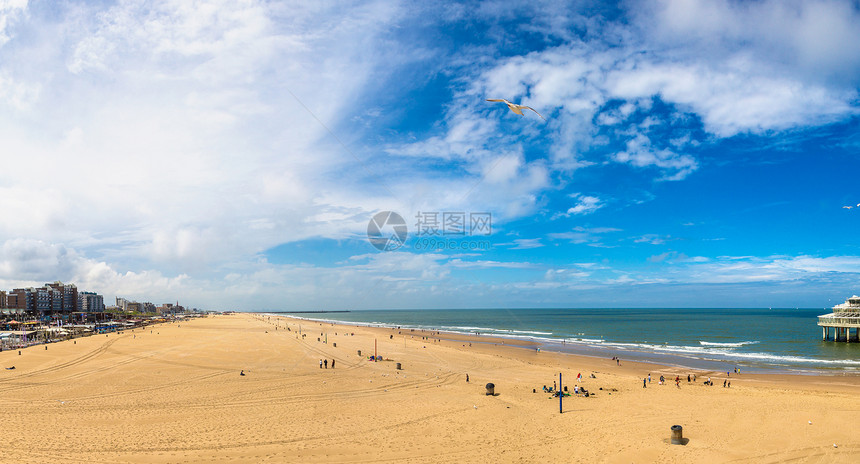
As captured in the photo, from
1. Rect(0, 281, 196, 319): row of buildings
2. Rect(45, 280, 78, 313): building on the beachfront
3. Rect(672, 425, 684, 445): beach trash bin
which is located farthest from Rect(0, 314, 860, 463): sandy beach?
Rect(45, 280, 78, 313): building on the beachfront

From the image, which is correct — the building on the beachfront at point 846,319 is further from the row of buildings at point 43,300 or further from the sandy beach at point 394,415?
the row of buildings at point 43,300

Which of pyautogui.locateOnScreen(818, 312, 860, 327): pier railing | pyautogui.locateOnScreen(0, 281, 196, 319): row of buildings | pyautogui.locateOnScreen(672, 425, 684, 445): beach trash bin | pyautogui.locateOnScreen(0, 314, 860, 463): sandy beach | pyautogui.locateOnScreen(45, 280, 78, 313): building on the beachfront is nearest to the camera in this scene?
pyautogui.locateOnScreen(0, 314, 860, 463): sandy beach

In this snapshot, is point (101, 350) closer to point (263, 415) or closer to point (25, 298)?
point (263, 415)

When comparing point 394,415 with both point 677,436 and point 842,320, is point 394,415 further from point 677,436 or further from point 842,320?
point 842,320

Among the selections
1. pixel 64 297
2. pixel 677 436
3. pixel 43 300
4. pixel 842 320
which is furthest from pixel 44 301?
pixel 842 320

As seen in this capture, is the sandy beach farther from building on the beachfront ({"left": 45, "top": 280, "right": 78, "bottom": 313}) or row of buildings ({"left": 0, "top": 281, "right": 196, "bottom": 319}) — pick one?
building on the beachfront ({"left": 45, "top": 280, "right": 78, "bottom": 313})

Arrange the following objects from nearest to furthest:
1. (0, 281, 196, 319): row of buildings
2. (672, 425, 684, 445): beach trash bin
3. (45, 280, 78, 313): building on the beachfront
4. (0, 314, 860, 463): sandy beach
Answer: (0, 314, 860, 463): sandy beach, (672, 425, 684, 445): beach trash bin, (0, 281, 196, 319): row of buildings, (45, 280, 78, 313): building on the beachfront
